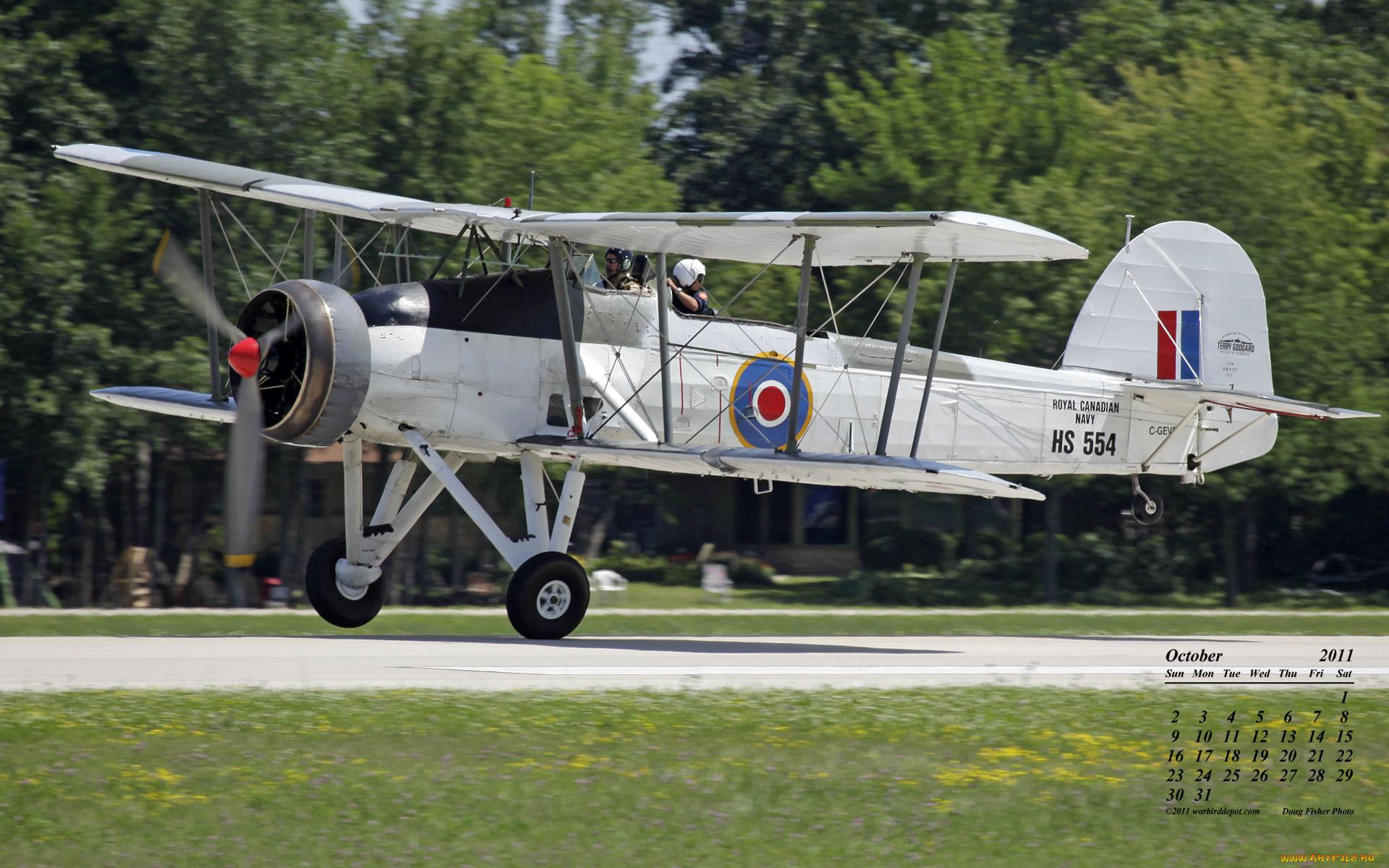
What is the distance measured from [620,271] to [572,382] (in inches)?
67.7

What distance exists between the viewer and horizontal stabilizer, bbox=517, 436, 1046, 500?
1212 centimetres

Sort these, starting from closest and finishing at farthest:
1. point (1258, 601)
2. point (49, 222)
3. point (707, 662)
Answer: point (707, 662) < point (49, 222) < point (1258, 601)

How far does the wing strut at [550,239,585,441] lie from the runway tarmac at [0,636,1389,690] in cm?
217

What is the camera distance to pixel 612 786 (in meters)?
7.29

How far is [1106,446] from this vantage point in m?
17.2

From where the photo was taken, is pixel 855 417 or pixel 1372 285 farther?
pixel 1372 285

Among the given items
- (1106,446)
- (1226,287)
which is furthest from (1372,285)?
(1106,446)

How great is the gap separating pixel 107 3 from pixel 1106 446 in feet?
67.1

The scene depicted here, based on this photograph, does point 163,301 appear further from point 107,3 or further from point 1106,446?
point 1106,446

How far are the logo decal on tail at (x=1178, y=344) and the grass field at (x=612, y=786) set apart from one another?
Answer: 892 centimetres

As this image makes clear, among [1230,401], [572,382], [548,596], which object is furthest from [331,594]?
[1230,401]

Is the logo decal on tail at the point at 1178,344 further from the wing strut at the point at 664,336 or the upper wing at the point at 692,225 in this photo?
the wing strut at the point at 664,336

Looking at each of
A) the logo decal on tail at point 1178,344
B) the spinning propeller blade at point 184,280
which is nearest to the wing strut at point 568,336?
the spinning propeller blade at point 184,280

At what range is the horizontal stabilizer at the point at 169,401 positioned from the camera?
14383 mm
